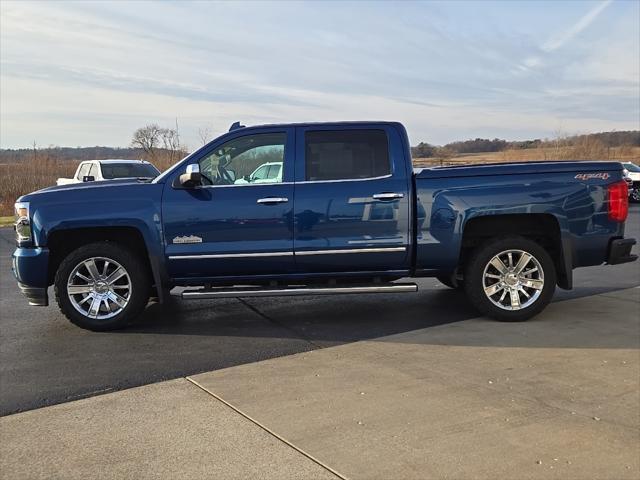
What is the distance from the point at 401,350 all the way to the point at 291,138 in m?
2.44

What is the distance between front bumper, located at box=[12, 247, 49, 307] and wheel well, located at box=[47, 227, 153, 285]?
13cm

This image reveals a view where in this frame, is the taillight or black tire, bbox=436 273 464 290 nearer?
the taillight

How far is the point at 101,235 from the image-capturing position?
6.19 metres

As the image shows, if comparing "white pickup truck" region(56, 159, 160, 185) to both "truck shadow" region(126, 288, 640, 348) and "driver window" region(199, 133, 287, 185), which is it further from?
"driver window" region(199, 133, 287, 185)

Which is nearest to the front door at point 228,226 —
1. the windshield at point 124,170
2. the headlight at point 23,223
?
the headlight at point 23,223

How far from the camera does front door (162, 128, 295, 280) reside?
596 cm

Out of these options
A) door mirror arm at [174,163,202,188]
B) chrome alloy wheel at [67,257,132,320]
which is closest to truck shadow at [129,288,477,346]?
chrome alloy wheel at [67,257,132,320]

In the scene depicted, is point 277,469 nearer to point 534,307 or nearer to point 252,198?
point 252,198

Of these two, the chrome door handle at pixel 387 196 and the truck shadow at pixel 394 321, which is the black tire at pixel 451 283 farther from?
the chrome door handle at pixel 387 196

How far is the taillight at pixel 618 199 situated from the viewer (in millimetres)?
6148

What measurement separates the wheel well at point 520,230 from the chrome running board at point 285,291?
0.86 metres

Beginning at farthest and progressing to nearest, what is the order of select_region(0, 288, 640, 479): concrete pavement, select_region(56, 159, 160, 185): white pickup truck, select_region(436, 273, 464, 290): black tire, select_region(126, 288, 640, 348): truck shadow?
select_region(56, 159, 160, 185): white pickup truck
select_region(436, 273, 464, 290): black tire
select_region(126, 288, 640, 348): truck shadow
select_region(0, 288, 640, 479): concrete pavement

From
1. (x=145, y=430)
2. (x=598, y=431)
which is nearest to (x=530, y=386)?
(x=598, y=431)

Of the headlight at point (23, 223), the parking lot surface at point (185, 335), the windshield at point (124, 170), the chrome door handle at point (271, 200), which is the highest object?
the windshield at point (124, 170)
